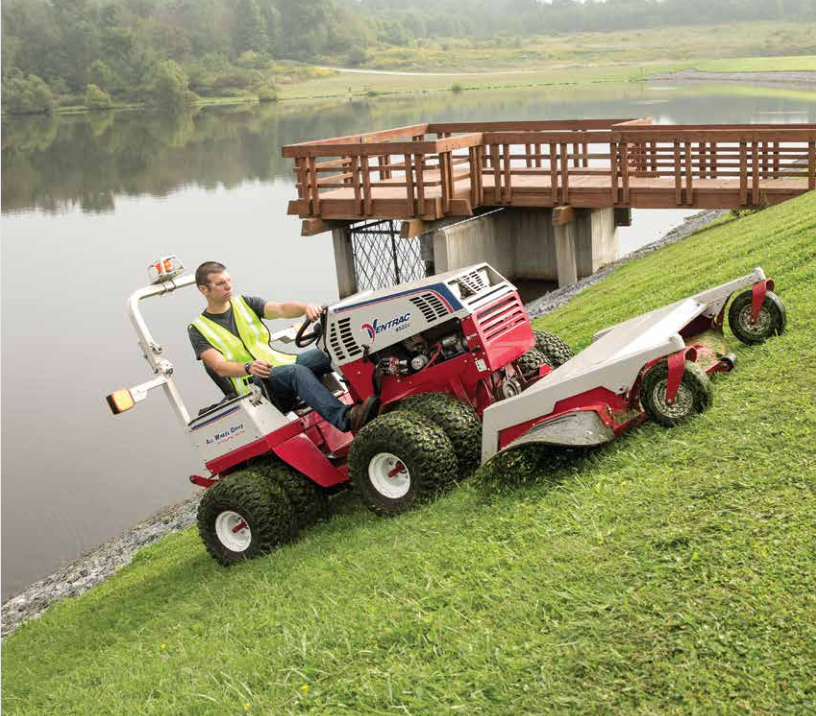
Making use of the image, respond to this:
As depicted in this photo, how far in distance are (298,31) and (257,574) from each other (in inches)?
5770

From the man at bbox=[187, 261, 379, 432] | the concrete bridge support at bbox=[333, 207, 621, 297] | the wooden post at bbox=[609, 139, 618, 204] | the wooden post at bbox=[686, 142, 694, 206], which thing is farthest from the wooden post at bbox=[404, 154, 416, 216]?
the man at bbox=[187, 261, 379, 432]

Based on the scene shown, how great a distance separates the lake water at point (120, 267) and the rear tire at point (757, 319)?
28.6ft

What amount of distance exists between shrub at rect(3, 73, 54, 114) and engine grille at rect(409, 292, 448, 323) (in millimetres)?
83261

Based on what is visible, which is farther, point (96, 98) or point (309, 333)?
point (96, 98)

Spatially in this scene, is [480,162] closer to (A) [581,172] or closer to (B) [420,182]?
(B) [420,182]

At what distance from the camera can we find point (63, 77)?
94.6 metres

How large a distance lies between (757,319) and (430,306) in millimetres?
2477

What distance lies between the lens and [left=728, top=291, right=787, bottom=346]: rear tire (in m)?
7.44

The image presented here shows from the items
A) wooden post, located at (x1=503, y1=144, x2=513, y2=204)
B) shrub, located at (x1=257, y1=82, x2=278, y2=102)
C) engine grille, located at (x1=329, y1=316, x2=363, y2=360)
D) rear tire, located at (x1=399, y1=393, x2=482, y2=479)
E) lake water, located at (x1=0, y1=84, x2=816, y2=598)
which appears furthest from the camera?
shrub, located at (x1=257, y1=82, x2=278, y2=102)

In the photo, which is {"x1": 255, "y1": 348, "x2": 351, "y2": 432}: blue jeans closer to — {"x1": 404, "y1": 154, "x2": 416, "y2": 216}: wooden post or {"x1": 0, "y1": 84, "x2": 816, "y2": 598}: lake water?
{"x1": 0, "y1": 84, "x2": 816, "y2": 598}: lake water

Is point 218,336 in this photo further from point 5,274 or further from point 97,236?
point 97,236

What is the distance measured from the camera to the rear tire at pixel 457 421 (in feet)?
21.7

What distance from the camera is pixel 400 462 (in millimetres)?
6648

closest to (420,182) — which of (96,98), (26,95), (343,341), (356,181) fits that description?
(356,181)
